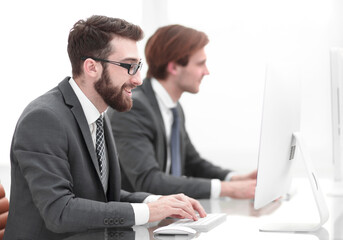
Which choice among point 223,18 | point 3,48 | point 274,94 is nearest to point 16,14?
point 3,48

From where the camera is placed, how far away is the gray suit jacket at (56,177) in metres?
1.68

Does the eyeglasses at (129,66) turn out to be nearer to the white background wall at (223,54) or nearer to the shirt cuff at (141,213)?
the shirt cuff at (141,213)

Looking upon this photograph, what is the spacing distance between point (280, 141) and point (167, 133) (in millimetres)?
1351

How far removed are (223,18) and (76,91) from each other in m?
2.68

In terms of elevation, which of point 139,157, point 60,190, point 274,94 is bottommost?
point 139,157

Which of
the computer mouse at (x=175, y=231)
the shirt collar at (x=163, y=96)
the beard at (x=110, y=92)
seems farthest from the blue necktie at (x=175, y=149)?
the computer mouse at (x=175, y=231)

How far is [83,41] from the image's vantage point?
201 cm

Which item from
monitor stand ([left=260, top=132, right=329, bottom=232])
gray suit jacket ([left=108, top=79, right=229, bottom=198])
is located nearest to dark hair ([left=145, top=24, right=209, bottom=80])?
gray suit jacket ([left=108, top=79, right=229, bottom=198])

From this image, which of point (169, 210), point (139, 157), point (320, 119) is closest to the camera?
point (169, 210)

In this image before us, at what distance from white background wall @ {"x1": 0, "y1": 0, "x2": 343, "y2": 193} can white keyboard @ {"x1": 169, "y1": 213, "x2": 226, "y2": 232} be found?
2040 millimetres

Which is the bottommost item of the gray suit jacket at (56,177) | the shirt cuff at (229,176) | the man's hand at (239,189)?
the shirt cuff at (229,176)

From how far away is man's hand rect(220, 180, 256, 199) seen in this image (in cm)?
256

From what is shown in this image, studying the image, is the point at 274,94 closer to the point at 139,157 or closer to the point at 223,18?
the point at 139,157

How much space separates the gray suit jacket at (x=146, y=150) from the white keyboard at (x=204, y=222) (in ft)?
2.05
